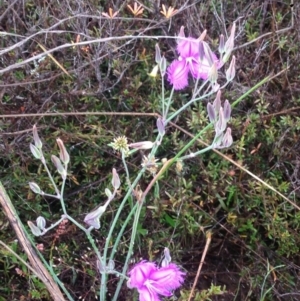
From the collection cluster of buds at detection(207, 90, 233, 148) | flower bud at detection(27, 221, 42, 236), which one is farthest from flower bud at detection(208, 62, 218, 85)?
flower bud at detection(27, 221, 42, 236)

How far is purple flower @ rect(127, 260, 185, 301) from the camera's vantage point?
1172 mm

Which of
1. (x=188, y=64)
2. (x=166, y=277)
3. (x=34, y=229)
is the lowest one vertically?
(x=166, y=277)

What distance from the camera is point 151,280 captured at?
119 cm

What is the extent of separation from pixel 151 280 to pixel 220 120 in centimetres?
32

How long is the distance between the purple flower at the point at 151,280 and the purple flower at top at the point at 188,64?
1.24 ft

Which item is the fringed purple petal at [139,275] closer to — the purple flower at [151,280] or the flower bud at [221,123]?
the purple flower at [151,280]

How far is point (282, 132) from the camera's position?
161 centimetres

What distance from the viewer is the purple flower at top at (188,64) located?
50.4 inches

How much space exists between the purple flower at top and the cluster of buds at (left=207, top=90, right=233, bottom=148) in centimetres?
13

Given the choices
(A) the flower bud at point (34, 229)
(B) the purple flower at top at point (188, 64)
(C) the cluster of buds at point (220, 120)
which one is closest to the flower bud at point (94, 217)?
(A) the flower bud at point (34, 229)

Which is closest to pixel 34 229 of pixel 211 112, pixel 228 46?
pixel 211 112

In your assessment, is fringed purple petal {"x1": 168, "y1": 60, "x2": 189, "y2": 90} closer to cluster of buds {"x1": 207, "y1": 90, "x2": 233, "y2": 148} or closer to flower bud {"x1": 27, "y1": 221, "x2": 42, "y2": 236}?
cluster of buds {"x1": 207, "y1": 90, "x2": 233, "y2": 148}

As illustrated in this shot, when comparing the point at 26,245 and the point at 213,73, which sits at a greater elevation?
the point at 213,73

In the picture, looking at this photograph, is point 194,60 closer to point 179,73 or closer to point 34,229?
point 179,73
